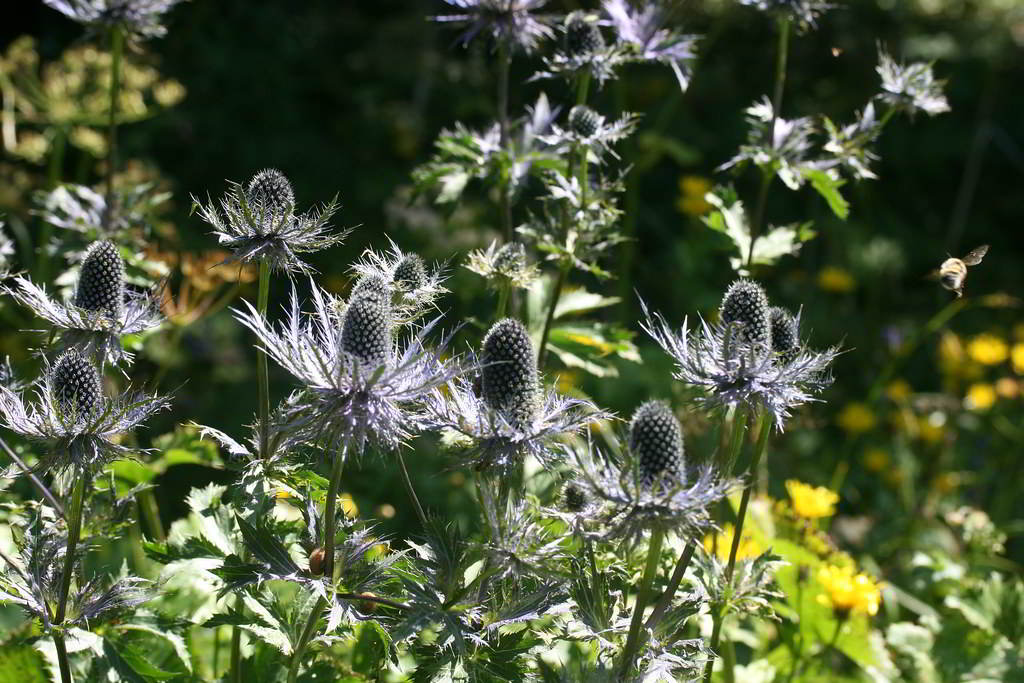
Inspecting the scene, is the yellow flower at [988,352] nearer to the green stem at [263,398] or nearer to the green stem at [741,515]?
the green stem at [741,515]

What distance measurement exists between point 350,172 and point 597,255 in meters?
3.16

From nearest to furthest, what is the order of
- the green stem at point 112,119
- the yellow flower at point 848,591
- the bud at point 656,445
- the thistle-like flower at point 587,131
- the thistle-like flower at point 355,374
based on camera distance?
Result: the thistle-like flower at point 355,374
the bud at point 656,445
the thistle-like flower at point 587,131
the yellow flower at point 848,591
the green stem at point 112,119

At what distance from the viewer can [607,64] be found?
1.96m

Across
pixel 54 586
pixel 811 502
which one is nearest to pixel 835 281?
pixel 811 502

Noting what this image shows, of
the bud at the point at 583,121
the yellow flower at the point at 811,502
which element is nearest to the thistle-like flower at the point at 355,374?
the bud at the point at 583,121

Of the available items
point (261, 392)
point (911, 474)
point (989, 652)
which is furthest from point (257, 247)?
point (911, 474)

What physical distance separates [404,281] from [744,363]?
0.55 m

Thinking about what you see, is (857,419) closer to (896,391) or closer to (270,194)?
(896,391)

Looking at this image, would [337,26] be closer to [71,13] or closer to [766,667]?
[71,13]

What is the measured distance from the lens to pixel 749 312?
156cm

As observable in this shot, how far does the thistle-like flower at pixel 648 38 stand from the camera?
202 centimetres

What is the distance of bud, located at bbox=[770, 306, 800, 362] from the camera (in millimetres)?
1629

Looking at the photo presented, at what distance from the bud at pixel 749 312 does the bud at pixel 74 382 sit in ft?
3.17

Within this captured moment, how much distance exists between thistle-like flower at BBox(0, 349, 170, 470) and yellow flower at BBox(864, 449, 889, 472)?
9.35ft
